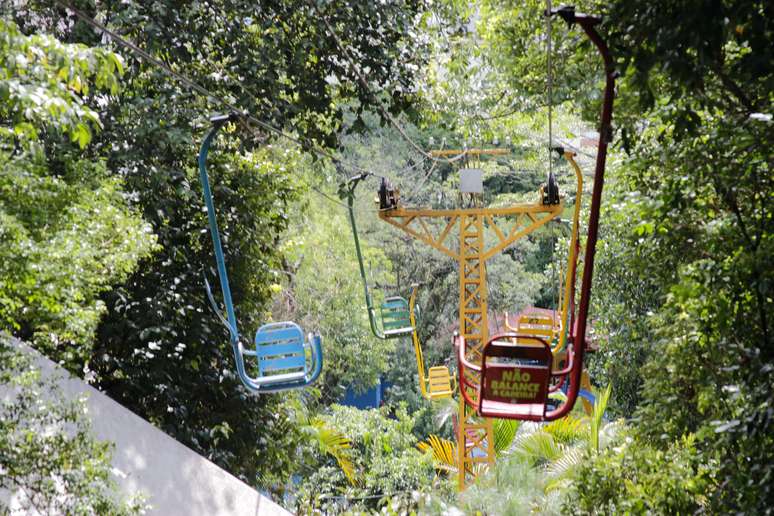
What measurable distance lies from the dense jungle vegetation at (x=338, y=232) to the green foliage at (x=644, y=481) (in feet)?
0.07

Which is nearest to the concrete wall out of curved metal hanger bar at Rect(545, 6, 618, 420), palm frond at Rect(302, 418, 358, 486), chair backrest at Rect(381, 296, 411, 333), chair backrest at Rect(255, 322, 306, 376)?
chair backrest at Rect(255, 322, 306, 376)

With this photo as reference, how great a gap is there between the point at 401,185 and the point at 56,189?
544 inches

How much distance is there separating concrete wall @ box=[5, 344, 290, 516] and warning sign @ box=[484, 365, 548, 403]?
322 cm

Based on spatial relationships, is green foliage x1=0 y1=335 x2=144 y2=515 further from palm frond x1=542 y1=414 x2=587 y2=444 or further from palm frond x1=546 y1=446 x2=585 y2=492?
palm frond x1=542 y1=414 x2=587 y2=444

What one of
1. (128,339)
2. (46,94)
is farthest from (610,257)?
(46,94)

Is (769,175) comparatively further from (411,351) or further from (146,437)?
(411,351)

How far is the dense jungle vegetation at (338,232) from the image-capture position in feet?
11.3

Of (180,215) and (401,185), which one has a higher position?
(180,215)

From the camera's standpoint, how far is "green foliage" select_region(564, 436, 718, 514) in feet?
14.1

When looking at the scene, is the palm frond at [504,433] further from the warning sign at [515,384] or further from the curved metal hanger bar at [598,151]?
the curved metal hanger bar at [598,151]

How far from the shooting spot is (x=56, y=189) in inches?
220

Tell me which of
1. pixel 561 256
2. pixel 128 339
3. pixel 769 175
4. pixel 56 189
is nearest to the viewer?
pixel 769 175

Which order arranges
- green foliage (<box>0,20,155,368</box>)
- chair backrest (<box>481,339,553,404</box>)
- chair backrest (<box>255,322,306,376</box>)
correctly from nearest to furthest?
green foliage (<box>0,20,155,368</box>) → chair backrest (<box>481,339,553,404</box>) → chair backrest (<box>255,322,306,376</box>)

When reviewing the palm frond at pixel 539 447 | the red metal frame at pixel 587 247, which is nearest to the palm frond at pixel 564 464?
the palm frond at pixel 539 447
